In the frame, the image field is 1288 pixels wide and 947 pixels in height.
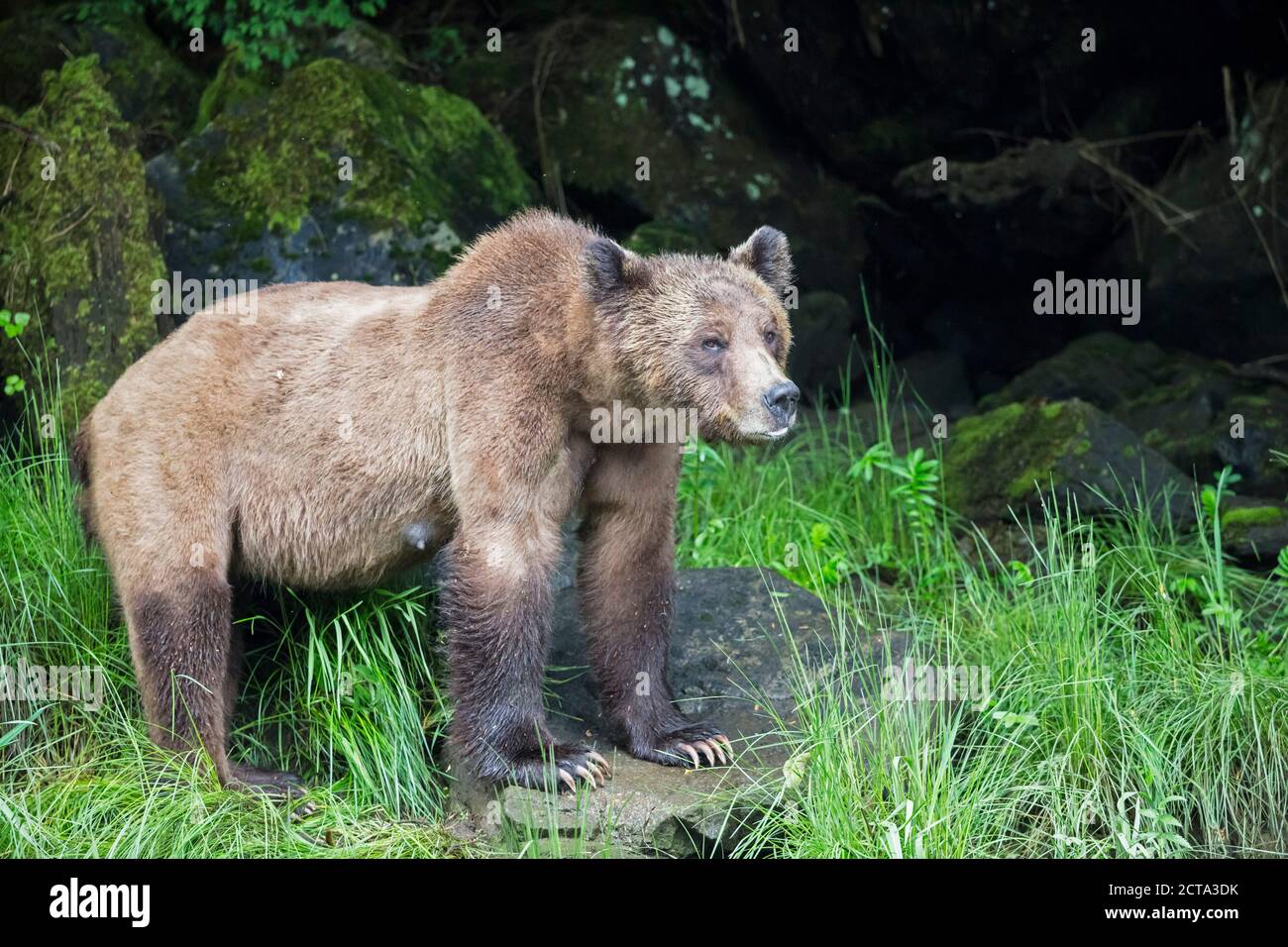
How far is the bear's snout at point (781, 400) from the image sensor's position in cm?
562

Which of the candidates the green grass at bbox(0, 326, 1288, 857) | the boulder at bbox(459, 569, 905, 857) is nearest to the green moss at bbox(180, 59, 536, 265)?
the green grass at bbox(0, 326, 1288, 857)

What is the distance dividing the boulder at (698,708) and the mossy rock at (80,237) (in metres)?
2.91

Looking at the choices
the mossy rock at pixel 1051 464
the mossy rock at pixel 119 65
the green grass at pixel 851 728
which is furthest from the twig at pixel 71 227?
the mossy rock at pixel 1051 464

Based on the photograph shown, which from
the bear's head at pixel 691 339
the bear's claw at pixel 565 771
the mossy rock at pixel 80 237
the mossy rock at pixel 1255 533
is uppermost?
the mossy rock at pixel 80 237

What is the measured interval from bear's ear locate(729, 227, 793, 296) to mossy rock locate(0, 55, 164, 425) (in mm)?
3623

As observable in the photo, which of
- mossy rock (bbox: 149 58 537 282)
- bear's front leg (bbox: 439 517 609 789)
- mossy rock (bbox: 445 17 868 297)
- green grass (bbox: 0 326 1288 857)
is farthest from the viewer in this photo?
mossy rock (bbox: 445 17 868 297)

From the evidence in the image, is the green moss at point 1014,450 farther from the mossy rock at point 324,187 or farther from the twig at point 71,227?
the twig at point 71,227

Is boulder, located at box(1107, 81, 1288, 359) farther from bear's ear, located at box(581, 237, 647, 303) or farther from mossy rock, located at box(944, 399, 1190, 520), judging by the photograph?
bear's ear, located at box(581, 237, 647, 303)

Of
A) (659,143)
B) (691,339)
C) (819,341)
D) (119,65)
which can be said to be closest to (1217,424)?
(819,341)

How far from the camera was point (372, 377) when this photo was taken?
20.7ft

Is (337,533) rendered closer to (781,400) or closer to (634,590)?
(634,590)

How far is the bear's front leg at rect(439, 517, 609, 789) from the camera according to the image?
582cm

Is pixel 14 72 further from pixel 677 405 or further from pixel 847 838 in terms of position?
pixel 847 838

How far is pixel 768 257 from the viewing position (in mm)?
6242
